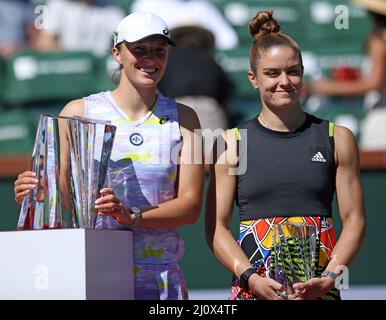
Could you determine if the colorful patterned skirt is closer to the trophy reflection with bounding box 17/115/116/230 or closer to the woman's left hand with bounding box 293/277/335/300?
the woman's left hand with bounding box 293/277/335/300

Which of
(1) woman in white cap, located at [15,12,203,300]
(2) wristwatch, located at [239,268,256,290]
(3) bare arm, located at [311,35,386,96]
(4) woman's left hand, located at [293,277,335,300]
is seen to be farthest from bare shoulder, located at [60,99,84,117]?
(3) bare arm, located at [311,35,386,96]

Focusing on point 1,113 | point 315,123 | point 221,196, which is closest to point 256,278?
point 221,196

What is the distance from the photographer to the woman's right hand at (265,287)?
3377 mm

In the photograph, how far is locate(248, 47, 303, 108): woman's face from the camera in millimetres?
3547

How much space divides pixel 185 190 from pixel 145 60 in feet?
1.59

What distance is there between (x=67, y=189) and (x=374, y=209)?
382 centimetres

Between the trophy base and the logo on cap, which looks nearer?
the trophy base

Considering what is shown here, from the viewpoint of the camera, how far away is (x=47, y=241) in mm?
3213

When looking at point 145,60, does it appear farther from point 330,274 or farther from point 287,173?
point 330,274

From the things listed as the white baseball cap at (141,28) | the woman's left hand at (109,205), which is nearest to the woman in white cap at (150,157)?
the white baseball cap at (141,28)

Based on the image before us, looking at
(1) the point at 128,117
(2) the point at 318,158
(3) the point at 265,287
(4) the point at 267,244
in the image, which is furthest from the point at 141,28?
(3) the point at 265,287

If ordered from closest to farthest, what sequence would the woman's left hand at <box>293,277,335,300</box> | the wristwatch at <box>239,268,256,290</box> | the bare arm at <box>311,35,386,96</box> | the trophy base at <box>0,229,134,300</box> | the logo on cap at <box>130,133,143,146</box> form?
1. the trophy base at <box>0,229,134,300</box>
2. the woman's left hand at <box>293,277,335,300</box>
3. the wristwatch at <box>239,268,256,290</box>
4. the logo on cap at <box>130,133,143,146</box>
5. the bare arm at <box>311,35,386,96</box>

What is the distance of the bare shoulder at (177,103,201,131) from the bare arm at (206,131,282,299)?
132mm
